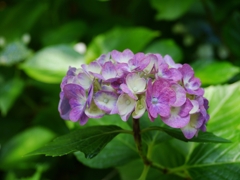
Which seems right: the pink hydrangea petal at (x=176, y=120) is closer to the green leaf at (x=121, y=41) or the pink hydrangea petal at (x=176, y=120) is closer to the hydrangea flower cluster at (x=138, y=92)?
the hydrangea flower cluster at (x=138, y=92)

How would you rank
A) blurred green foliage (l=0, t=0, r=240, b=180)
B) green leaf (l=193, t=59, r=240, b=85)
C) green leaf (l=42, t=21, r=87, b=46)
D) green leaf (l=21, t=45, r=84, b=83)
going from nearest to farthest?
blurred green foliage (l=0, t=0, r=240, b=180), green leaf (l=193, t=59, r=240, b=85), green leaf (l=21, t=45, r=84, b=83), green leaf (l=42, t=21, r=87, b=46)

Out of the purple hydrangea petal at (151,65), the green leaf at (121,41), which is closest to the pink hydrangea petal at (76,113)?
the purple hydrangea petal at (151,65)

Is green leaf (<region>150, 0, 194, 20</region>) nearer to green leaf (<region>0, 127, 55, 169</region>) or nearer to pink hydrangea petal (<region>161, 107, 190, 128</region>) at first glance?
green leaf (<region>0, 127, 55, 169</region>)

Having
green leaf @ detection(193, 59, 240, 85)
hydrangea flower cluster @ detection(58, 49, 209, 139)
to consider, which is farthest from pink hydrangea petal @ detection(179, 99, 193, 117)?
green leaf @ detection(193, 59, 240, 85)

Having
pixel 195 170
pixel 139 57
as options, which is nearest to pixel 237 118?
pixel 195 170

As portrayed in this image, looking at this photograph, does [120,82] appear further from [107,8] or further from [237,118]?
[107,8]

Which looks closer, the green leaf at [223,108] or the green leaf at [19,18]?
the green leaf at [223,108]
